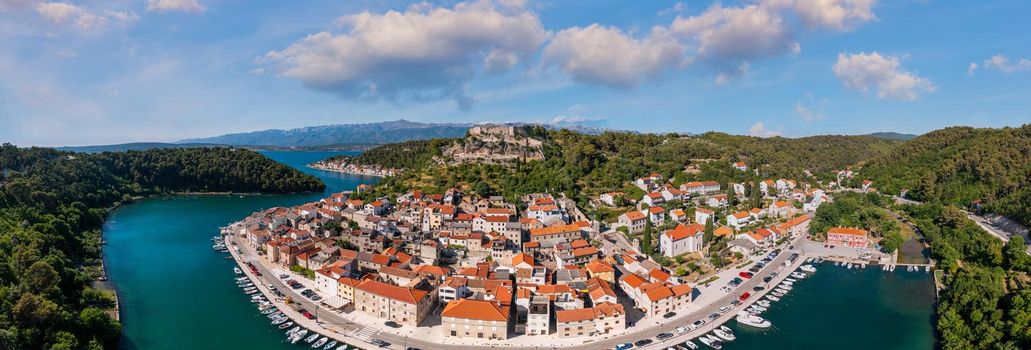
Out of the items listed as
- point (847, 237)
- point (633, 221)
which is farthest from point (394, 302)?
point (847, 237)

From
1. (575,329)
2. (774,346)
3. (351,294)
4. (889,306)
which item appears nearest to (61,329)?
(351,294)

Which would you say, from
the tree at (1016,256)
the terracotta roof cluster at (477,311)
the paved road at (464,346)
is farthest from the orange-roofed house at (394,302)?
the tree at (1016,256)

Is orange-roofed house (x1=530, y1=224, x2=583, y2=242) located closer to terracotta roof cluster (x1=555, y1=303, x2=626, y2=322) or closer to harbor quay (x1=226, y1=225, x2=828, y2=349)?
harbor quay (x1=226, y1=225, x2=828, y2=349)

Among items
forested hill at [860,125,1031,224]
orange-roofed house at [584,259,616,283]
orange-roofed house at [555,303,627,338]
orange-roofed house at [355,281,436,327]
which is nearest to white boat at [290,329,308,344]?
orange-roofed house at [355,281,436,327]

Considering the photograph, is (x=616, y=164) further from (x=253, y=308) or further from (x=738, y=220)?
(x=253, y=308)

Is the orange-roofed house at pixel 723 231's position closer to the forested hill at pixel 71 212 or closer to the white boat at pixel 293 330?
the white boat at pixel 293 330

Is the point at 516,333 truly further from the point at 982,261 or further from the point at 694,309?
the point at 982,261
